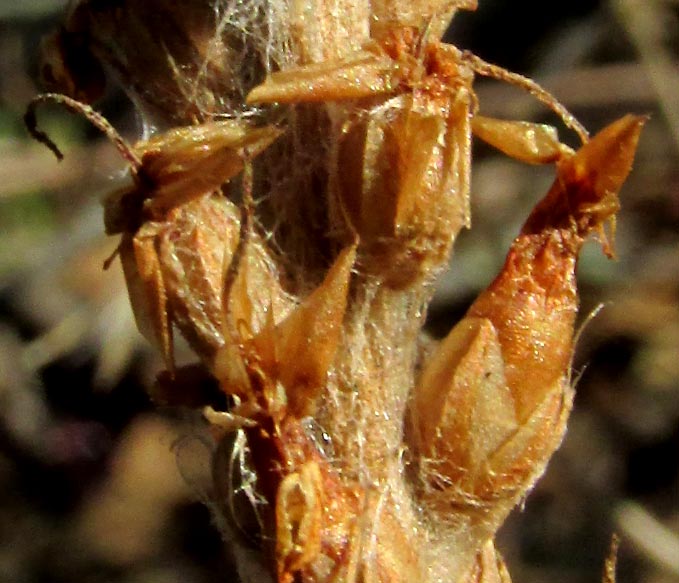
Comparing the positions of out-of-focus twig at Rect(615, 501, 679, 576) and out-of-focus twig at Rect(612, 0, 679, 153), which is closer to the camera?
out-of-focus twig at Rect(615, 501, 679, 576)

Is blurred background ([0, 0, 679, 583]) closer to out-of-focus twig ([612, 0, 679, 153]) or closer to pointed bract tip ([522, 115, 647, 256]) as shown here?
out-of-focus twig ([612, 0, 679, 153])

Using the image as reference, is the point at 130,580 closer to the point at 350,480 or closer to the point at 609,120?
the point at 609,120

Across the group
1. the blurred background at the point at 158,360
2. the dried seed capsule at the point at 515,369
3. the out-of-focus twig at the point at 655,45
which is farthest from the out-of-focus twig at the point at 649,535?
the dried seed capsule at the point at 515,369

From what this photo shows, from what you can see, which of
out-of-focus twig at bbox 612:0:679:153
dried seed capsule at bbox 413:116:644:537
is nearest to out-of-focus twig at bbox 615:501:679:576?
out-of-focus twig at bbox 612:0:679:153

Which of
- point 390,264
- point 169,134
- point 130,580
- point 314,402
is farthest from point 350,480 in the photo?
point 130,580

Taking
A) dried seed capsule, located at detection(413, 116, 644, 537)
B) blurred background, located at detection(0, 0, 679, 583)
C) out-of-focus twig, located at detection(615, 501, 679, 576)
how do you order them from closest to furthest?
dried seed capsule, located at detection(413, 116, 644, 537) → out-of-focus twig, located at detection(615, 501, 679, 576) → blurred background, located at detection(0, 0, 679, 583)

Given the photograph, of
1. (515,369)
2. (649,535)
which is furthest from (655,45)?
(515,369)

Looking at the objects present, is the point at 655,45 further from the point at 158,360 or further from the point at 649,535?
the point at 158,360

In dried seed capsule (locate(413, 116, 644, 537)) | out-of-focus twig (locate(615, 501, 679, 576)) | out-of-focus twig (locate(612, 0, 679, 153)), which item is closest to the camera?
dried seed capsule (locate(413, 116, 644, 537))

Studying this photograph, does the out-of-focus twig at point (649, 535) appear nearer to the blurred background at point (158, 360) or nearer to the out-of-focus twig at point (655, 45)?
the blurred background at point (158, 360)
